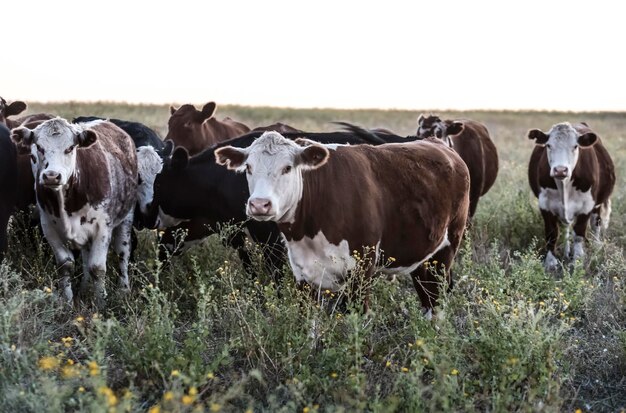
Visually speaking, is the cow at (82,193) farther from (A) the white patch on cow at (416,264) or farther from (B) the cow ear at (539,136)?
(B) the cow ear at (539,136)

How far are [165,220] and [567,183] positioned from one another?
5.04 m

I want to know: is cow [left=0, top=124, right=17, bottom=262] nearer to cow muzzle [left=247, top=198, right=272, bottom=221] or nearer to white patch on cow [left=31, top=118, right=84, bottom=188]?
white patch on cow [left=31, top=118, right=84, bottom=188]

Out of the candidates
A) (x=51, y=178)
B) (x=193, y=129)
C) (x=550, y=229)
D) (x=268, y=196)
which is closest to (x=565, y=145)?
(x=550, y=229)

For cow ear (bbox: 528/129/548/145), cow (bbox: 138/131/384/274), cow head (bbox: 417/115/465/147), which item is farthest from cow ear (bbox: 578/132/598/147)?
cow (bbox: 138/131/384/274)

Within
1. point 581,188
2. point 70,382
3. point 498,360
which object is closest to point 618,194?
point 581,188

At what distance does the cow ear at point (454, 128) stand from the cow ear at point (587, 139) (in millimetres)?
1970

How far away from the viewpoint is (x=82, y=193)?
655cm

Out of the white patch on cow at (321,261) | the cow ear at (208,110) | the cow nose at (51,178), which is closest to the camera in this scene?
the white patch on cow at (321,261)

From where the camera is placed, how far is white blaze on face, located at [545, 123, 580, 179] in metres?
9.30

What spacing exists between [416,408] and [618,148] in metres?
23.4

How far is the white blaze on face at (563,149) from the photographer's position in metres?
9.30

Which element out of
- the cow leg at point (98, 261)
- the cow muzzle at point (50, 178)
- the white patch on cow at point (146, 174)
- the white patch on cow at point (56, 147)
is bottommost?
the cow leg at point (98, 261)

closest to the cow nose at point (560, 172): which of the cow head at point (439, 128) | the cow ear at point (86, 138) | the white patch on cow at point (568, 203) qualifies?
the white patch on cow at point (568, 203)

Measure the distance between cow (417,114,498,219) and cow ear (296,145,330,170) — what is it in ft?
19.1
